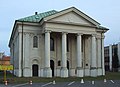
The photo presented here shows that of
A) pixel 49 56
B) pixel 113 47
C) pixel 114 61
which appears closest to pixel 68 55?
pixel 49 56

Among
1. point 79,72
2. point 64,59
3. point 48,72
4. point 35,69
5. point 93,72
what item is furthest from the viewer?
point 93,72

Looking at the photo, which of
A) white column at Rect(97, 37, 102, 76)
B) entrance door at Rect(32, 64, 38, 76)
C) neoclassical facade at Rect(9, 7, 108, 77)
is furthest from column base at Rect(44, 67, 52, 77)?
white column at Rect(97, 37, 102, 76)

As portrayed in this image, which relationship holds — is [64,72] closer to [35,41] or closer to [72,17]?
[35,41]

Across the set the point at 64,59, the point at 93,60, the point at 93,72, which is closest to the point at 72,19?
the point at 64,59

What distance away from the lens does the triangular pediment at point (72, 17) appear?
4725 centimetres

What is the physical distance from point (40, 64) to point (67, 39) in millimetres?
7496

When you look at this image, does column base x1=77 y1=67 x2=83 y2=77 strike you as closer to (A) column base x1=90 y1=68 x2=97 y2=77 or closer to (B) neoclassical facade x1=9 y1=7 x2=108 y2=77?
(B) neoclassical facade x1=9 y1=7 x2=108 y2=77

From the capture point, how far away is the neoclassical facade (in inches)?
1838

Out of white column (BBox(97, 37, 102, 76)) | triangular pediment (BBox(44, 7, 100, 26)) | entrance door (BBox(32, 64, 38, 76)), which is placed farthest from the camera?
white column (BBox(97, 37, 102, 76))

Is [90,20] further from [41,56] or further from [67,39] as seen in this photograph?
[41,56]

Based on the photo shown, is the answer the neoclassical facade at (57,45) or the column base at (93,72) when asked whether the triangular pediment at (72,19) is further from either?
the column base at (93,72)

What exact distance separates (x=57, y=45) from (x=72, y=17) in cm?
592

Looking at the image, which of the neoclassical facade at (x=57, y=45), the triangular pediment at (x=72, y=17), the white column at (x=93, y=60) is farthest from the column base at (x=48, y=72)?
the white column at (x=93, y=60)

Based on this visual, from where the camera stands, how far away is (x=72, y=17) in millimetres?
48812
